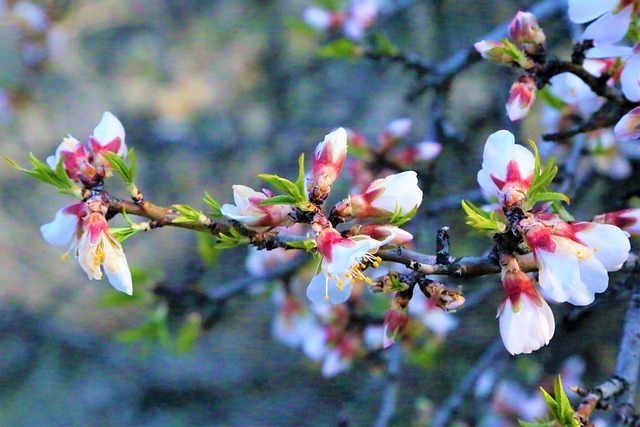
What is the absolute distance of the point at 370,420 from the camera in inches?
85.7

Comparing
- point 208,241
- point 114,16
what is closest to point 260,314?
point 208,241

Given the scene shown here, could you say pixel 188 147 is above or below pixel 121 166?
below

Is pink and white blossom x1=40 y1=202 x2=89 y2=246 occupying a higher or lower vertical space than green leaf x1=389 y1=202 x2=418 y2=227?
higher

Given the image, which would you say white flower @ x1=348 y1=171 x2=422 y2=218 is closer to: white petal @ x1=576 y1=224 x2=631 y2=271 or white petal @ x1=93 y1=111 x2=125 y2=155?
white petal @ x1=576 y1=224 x2=631 y2=271

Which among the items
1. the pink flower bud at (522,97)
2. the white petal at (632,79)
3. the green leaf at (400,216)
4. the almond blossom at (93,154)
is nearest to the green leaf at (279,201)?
the green leaf at (400,216)

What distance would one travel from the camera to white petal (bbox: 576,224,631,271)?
2.23ft

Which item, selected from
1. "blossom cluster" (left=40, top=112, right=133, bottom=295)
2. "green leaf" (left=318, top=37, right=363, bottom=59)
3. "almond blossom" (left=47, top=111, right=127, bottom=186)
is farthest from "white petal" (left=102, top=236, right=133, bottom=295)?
"green leaf" (left=318, top=37, right=363, bottom=59)

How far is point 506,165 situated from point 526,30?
0.22 m

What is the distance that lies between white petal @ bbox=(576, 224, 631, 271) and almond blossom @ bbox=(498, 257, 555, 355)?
0.08m

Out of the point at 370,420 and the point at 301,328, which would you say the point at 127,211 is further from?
the point at 370,420

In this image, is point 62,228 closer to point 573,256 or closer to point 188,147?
point 573,256

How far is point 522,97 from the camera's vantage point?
84cm

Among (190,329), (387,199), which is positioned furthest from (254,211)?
(190,329)

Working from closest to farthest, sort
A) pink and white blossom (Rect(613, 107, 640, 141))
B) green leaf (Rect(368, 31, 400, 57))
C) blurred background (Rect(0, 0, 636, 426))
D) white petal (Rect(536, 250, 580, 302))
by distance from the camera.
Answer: white petal (Rect(536, 250, 580, 302)) → pink and white blossom (Rect(613, 107, 640, 141)) → green leaf (Rect(368, 31, 400, 57)) → blurred background (Rect(0, 0, 636, 426))
